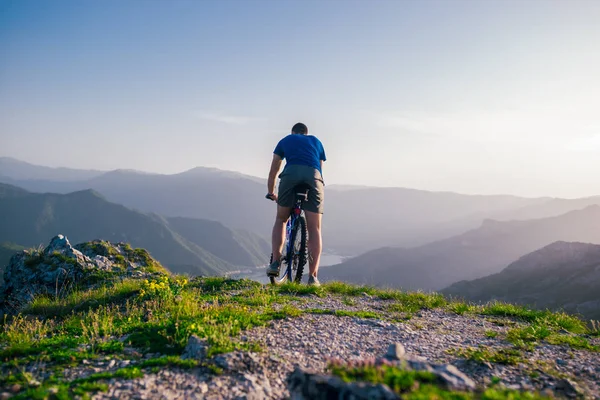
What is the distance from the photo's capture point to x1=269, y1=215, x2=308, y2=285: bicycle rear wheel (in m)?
9.41

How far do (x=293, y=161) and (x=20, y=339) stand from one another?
19.7 feet

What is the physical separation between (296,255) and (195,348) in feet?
17.9

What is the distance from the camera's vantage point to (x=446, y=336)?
6.34 metres

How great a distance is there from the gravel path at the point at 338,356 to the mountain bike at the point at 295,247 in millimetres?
1948

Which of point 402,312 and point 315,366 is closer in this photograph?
point 315,366

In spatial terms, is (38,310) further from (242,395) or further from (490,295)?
(490,295)

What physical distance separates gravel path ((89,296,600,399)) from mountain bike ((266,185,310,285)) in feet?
6.39

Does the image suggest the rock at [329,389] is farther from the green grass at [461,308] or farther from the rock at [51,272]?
the rock at [51,272]

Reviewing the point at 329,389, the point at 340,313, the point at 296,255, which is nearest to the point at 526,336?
the point at 340,313

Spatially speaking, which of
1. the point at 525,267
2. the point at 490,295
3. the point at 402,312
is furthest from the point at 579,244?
the point at 402,312

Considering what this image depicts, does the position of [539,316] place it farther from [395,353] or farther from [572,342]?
[395,353]

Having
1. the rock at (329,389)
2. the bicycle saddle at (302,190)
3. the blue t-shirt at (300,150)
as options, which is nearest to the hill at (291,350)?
the rock at (329,389)

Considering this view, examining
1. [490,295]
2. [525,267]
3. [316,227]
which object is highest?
[316,227]

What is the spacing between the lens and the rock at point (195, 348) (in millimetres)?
4297
